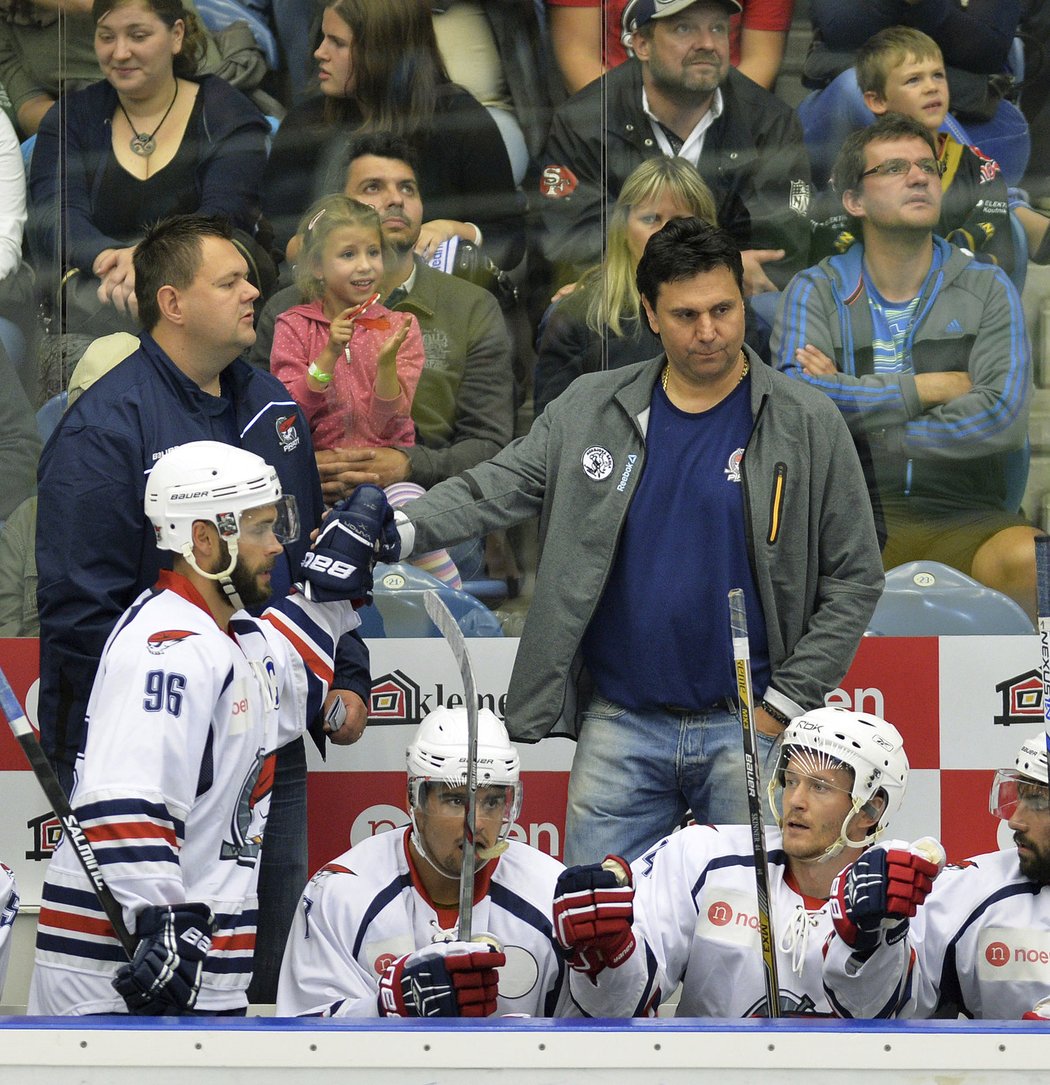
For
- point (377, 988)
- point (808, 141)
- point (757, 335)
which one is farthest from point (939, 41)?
point (377, 988)

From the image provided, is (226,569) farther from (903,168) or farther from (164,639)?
(903,168)

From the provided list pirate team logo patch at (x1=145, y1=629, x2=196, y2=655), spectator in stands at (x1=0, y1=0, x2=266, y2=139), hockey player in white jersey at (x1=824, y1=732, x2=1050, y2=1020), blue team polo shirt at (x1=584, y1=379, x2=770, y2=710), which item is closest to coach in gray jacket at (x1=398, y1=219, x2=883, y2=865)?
blue team polo shirt at (x1=584, y1=379, x2=770, y2=710)

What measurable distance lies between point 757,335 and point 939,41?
0.77 meters

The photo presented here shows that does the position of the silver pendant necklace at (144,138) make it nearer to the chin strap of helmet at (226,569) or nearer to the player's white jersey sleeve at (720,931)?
the chin strap of helmet at (226,569)

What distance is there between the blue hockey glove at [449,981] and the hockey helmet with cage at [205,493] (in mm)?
648

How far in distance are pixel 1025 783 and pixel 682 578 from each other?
2.25ft

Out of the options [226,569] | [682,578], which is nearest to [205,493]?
[226,569]

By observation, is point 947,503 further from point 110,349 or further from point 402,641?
point 110,349

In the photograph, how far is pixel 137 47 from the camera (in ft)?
13.7

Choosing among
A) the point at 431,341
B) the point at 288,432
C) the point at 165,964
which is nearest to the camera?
the point at 165,964

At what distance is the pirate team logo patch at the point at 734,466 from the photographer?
129 inches

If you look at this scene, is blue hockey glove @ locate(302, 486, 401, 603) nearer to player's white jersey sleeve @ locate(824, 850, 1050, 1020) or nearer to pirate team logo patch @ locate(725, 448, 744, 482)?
pirate team logo patch @ locate(725, 448, 744, 482)

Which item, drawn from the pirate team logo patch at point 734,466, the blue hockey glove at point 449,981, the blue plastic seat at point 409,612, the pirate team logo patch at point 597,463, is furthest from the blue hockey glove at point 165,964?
the blue plastic seat at point 409,612

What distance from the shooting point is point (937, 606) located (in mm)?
4039
